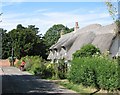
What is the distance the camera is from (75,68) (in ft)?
95.6

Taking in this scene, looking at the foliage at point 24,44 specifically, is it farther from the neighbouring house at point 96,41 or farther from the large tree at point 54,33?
the large tree at point 54,33

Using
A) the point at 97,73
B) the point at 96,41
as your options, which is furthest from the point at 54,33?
the point at 97,73

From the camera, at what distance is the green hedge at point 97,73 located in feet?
68.8

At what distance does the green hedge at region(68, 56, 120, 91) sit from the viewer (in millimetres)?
20969

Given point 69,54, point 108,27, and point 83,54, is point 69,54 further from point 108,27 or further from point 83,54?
point 83,54

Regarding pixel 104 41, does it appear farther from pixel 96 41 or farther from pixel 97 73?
pixel 97 73

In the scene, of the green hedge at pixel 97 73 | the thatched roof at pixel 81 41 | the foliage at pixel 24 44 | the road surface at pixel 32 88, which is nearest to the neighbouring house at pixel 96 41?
the thatched roof at pixel 81 41

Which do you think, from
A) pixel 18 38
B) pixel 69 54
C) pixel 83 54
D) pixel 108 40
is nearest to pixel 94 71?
pixel 83 54

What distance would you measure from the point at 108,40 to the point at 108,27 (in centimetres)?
526

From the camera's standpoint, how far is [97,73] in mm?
23453

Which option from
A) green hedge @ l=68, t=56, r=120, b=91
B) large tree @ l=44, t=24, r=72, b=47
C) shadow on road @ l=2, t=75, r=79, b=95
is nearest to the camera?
green hedge @ l=68, t=56, r=120, b=91

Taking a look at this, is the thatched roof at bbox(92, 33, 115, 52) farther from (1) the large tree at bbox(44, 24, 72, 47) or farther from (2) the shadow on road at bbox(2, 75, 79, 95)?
(1) the large tree at bbox(44, 24, 72, 47)

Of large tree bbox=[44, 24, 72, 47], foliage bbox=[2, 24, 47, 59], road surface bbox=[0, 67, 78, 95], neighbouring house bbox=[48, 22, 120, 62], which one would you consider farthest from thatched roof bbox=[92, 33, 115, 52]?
large tree bbox=[44, 24, 72, 47]

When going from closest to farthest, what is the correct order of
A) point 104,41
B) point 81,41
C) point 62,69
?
1. point 62,69
2. point 104,41
3. point 81,41
